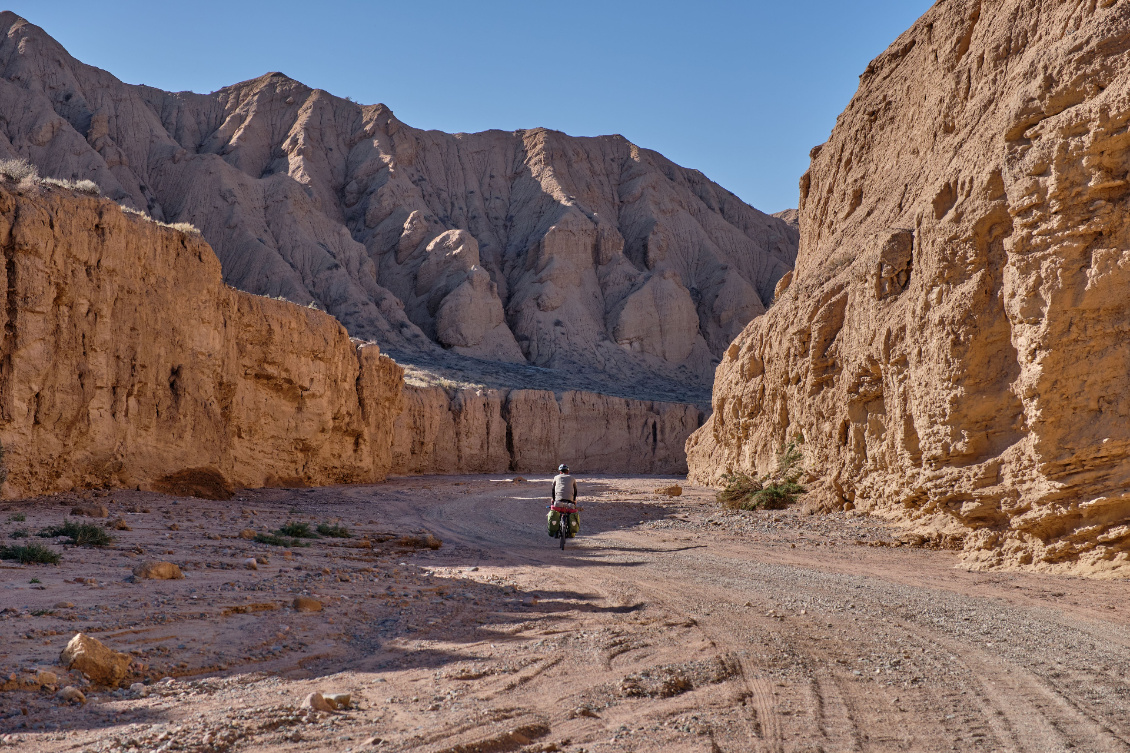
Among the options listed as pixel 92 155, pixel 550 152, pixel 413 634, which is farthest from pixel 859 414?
pixel 550 152

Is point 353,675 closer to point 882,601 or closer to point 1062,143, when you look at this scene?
point 882,601

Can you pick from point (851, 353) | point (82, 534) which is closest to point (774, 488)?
point (851, 353)

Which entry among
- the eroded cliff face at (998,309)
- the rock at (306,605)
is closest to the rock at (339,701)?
the rock at (306,605)

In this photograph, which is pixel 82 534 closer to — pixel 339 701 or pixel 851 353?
pixel 339 701

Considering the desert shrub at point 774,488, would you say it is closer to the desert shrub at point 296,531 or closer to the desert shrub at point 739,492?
the desert shrub at point 739,492

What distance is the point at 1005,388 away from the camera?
9.92 meters

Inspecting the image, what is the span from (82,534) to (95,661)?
5151 mm

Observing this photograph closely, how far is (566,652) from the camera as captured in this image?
5625mm

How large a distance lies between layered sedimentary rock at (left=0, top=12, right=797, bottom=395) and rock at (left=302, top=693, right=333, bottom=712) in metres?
45.3

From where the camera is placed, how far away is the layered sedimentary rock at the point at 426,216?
5131cm

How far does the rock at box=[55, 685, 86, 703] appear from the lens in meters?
4.27

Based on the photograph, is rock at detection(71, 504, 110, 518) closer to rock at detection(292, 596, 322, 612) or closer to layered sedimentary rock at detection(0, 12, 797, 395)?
rock at detection(292, 596, 322, 612)

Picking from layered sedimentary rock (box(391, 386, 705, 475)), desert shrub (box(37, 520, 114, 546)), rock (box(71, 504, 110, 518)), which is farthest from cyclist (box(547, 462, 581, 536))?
layered sedimentary rock (box(391, 386, 705, 475))

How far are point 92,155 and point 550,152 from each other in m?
38.2
